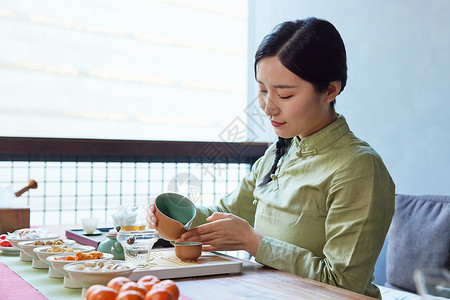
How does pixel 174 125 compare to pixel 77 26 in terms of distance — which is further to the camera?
pixel 174 125

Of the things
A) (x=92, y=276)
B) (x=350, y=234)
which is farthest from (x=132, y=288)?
→ (x=350, y=234)

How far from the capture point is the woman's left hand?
137cm

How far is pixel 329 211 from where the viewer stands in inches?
52.5

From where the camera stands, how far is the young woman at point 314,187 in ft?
4.18

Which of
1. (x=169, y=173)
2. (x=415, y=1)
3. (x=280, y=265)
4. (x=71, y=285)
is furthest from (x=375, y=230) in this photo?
(x=169, y=173)

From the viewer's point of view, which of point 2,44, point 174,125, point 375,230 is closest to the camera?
point 375,230

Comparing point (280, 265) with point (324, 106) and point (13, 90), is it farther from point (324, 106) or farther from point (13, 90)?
point (13, 90)

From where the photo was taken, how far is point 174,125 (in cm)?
324

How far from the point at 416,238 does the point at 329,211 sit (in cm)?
102

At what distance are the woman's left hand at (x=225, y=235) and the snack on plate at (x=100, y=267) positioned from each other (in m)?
0.34

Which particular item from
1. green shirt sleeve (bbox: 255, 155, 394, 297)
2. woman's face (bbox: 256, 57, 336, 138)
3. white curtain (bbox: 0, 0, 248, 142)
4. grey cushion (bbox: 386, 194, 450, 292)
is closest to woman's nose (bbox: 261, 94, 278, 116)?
woman's face (bbox: 256, 57, 336, 138)

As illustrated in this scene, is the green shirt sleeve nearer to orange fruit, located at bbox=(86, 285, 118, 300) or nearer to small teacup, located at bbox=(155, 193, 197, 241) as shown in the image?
small teacup, located at bbox=(155, 193, 197, 241)

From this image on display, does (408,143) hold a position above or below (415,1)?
below

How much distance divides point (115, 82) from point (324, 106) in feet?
6.00
